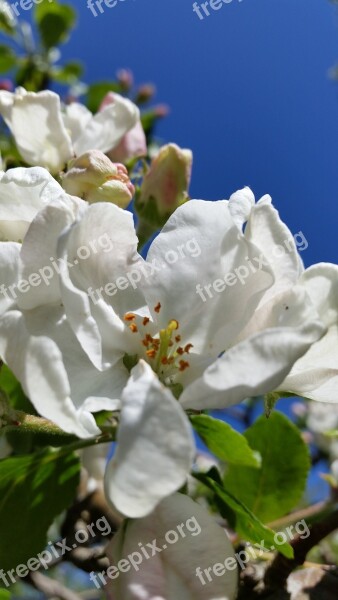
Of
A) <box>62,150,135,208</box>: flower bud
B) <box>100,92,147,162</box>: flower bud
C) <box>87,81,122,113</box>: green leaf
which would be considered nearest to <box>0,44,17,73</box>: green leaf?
<box>87,81,122,113</box>: green leaf

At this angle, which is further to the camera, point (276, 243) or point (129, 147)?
point (129, 147)

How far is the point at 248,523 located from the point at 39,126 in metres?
0.74

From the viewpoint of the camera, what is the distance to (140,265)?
0.70 metres

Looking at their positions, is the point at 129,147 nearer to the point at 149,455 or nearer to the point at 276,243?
the point at 276,243

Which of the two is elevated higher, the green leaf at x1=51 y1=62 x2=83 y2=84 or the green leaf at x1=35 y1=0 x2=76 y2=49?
the green leaf at x1=35 y1=0 x2=76 y2=49

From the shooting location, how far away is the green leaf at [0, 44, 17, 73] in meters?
2.51

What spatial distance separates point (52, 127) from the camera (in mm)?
1133

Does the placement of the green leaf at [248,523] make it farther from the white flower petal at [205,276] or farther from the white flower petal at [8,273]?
the white flower petal at [8,273]

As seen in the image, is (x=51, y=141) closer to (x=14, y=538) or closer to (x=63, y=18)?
(x=14, y=538)

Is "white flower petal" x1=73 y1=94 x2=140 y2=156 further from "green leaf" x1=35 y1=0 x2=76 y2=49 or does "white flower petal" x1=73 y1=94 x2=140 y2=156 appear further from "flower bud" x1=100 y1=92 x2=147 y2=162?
"green leaf" x1=35 y1=0 x2=76 y2=49

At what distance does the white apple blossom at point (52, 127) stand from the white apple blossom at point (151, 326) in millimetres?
474

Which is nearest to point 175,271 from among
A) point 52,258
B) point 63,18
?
point 52,258

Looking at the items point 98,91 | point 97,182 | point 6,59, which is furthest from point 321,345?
point 6,59

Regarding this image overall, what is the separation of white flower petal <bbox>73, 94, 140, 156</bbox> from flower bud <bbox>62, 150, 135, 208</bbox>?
0.29 metres
